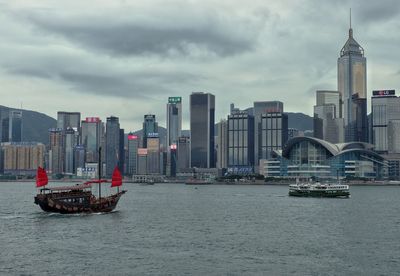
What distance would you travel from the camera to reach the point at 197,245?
7450 cm

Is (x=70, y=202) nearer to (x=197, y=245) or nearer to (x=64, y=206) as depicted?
(x=64, y=206)

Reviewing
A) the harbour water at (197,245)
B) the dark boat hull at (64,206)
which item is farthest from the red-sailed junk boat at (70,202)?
the harbour water at (197,245)

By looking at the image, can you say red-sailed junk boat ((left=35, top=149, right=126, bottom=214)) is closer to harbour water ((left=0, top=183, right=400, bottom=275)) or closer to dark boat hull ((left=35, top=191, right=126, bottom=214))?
dark boat hull ((left=35, top=191, right=126, bottom=214))

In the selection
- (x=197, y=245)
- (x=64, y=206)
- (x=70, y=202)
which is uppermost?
(x=70, y=202)

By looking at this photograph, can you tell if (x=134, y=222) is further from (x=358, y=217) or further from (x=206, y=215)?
(x=358, y=217)

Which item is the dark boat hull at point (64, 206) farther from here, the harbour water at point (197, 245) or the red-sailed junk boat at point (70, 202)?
the harbour water at point (197, 245)

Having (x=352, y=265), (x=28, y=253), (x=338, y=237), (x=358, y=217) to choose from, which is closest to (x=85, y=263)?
(x=28, y=253)

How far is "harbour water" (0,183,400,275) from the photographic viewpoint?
59625mm

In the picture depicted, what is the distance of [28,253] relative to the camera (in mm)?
68625

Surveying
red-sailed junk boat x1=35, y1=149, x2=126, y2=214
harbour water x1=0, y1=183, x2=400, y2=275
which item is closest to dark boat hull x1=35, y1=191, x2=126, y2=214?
red-sailed junk boat x1=35, y1=149, x2=126, y2=214

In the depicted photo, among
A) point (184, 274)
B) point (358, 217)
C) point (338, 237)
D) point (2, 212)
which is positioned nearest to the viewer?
point (184, 274)

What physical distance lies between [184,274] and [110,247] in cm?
1834

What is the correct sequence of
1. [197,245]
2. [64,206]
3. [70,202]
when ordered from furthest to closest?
[70,202]
[64,206]
[197,245]

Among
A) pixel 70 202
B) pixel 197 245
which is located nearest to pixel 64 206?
pixel 70 202
